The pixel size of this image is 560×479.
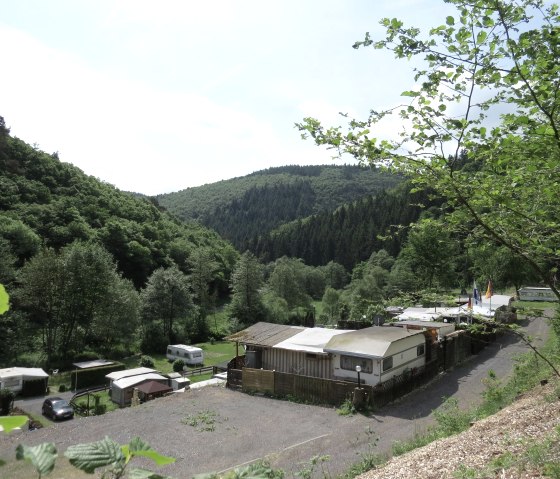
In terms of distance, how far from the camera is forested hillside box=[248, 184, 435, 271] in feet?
350

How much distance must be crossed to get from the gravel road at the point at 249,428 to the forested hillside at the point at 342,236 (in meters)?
81.7

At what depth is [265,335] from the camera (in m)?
23.9

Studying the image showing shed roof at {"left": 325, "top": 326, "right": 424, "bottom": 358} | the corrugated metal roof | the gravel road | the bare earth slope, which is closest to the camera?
the bare earth slope

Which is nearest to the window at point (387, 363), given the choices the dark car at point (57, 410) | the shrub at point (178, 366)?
the dark car at point (57, 410)

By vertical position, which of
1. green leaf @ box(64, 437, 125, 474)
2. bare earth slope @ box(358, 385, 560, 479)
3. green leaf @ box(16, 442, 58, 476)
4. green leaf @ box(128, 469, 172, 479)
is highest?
green leaf @ box(16, 442, 58, 476)

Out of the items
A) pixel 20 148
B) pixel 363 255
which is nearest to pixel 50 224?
pixel 20 148

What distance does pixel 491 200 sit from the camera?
424 cm

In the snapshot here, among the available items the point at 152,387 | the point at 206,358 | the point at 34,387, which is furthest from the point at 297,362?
the point at 206,358

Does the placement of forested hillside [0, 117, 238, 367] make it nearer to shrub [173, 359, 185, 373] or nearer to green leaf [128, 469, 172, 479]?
shrub [173, 359, 185, 373]

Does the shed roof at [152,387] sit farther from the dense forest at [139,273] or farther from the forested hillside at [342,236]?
the forested hillside at [342,236]

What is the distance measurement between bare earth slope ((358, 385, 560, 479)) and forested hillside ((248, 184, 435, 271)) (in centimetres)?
8929

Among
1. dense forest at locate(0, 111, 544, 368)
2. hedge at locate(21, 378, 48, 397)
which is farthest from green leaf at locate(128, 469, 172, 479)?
hedge at locate(21, 378, 48, 397)

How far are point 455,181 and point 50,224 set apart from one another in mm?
62955

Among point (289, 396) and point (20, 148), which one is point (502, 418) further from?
point (20, 148)
